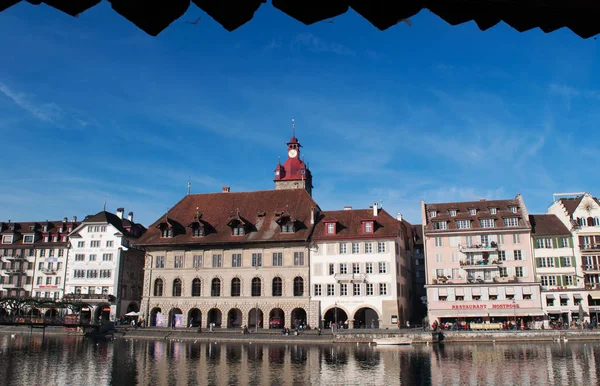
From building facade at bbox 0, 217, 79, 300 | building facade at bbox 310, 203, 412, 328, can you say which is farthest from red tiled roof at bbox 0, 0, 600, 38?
building facade at bbox 0, 217, 79, 300

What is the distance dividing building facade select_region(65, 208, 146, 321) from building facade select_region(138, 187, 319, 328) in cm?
972

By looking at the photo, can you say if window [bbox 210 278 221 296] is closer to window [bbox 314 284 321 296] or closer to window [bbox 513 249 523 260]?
window [bbox 314 284 321 296]

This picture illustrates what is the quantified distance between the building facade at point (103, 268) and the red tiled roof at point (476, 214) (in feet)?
136

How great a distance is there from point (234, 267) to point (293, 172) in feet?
143

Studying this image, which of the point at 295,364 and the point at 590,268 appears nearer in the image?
the point at 295,364

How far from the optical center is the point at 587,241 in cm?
6222

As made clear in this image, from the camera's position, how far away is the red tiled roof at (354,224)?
201ft

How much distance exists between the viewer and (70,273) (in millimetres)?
77000

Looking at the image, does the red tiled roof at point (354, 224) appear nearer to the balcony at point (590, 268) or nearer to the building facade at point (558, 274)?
the building facade at point (558, 274)

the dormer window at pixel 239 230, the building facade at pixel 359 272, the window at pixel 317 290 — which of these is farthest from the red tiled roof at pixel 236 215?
the window at pixel 317 290

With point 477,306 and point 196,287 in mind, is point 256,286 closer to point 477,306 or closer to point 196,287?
point 196,287

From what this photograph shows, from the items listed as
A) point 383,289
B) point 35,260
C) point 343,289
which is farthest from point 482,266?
point 35,260

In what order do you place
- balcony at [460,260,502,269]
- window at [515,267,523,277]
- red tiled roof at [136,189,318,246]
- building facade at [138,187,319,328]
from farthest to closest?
red tiled roof at [136,189,318,246] → building facade at [138,187,319,328] → balcony at [460,260,502,269] → window at [515,267,523,277]

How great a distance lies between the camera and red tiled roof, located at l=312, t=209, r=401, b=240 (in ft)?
201
